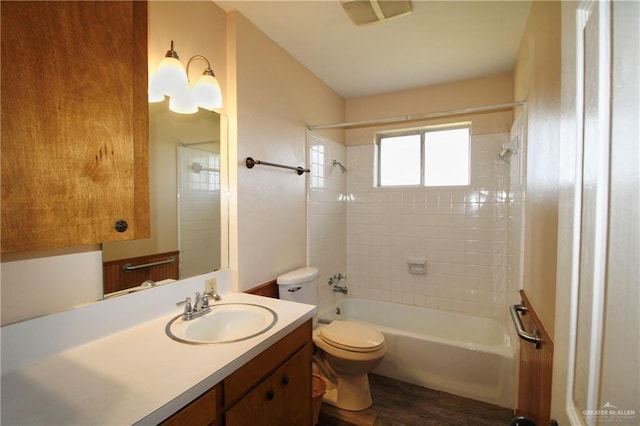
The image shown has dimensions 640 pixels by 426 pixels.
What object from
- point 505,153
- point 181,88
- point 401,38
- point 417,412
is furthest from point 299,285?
point 505,153

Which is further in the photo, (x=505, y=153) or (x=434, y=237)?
(x=434, y=237)

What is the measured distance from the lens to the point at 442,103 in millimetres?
2816

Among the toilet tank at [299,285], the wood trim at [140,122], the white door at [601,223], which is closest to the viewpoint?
the white door at [601,223]

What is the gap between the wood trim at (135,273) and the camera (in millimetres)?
1203

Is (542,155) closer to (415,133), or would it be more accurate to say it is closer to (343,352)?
(343,352)

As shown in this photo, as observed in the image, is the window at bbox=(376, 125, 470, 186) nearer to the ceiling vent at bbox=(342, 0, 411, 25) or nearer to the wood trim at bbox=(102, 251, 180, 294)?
the ceiling vent at bbox=(342, 0, 411, 25)

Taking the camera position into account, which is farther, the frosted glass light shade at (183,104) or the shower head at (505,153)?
the shower head at (505,153)

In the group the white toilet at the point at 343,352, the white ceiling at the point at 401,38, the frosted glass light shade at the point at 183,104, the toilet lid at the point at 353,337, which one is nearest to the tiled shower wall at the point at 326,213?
the white toilet at the point at 343,352

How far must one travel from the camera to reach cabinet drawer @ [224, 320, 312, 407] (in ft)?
3.27

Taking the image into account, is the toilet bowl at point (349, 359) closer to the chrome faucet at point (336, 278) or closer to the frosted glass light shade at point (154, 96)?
the chrome faucet at point (336, 278)

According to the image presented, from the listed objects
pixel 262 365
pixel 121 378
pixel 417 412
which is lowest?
pixel 417 412

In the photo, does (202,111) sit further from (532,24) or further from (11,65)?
(532,24)

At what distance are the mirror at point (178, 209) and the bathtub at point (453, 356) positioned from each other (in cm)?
138

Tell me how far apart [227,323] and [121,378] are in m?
0.60
